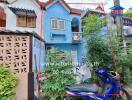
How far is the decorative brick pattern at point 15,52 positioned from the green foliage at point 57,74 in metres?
0.58

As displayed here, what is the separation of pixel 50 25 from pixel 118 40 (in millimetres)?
10701

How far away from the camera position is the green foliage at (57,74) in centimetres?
528

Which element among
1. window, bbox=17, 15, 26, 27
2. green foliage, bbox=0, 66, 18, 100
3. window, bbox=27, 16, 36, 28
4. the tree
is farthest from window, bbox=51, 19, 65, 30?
green foliage, bbox=0, 66, 18, 100

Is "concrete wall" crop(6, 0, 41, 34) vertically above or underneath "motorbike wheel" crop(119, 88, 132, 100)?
above

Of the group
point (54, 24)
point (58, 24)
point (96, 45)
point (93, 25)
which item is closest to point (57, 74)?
point (96, 45)

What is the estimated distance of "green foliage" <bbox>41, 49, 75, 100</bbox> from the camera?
208 inches

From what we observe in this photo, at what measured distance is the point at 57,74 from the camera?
5.38 metres

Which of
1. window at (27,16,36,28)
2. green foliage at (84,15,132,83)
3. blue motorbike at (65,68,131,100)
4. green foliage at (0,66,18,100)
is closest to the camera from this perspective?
green foliage at (0,66,18,100)

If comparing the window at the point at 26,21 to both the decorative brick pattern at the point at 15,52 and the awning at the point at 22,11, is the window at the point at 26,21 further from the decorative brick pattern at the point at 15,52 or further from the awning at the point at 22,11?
the decorative brick pattern at the point at 15,52

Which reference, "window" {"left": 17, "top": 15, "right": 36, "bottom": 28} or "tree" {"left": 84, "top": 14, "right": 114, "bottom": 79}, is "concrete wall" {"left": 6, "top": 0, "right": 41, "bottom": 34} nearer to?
"window" {"left": 17, "top": 15, "right": 36, "bottom": 28}

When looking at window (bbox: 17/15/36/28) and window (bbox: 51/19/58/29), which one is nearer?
window (bbox: 17/15/36/28)

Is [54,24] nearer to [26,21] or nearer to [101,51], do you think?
[26,21]

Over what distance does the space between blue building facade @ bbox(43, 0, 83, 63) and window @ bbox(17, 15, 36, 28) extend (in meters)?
0.99

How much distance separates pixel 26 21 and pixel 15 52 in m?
12.0
